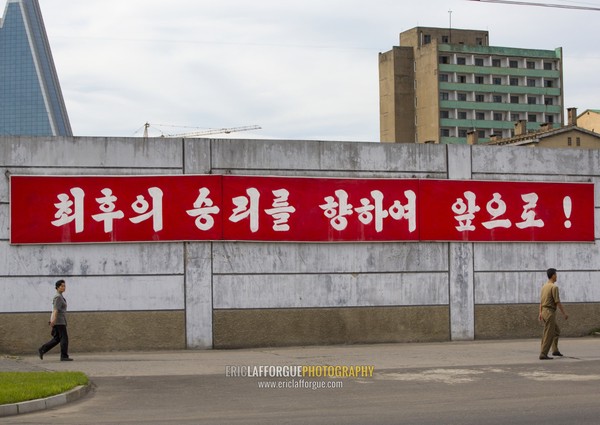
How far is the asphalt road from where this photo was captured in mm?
11711

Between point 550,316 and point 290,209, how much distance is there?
6.77 m

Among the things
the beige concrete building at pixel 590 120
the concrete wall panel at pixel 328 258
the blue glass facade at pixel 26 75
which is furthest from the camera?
the blue glass facade at pixel 26 75

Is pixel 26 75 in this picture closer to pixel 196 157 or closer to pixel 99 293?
pixel 196 157

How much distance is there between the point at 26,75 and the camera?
179375 mm

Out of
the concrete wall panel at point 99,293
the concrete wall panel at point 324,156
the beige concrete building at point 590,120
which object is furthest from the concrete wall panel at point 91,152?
the beige concrete building at point 590,120

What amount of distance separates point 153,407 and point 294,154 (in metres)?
10.6

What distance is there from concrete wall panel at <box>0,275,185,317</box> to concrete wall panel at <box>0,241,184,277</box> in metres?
0.16

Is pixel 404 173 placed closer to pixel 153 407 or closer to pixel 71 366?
pixel 71 366

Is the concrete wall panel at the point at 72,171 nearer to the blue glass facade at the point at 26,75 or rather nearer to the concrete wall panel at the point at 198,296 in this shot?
the concrete wall panel at the point at 198,296

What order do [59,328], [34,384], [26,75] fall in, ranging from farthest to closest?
[26,75]
[59,328]
[34,384]

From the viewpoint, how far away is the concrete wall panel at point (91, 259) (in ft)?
69.1

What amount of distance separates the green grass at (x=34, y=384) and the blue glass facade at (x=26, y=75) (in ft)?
555

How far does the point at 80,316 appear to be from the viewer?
2120cm

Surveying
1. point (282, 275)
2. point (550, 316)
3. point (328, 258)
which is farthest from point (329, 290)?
point (550, 316)
